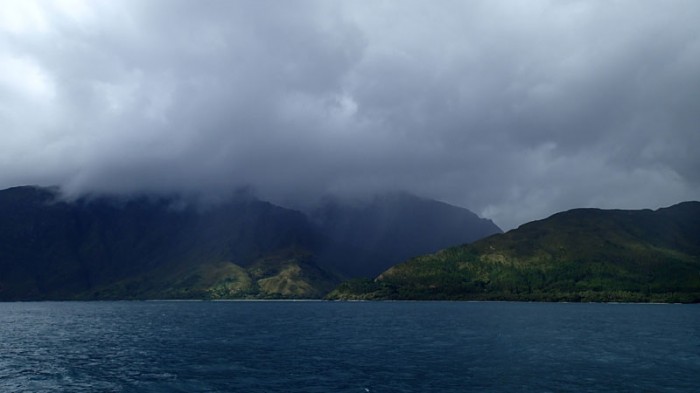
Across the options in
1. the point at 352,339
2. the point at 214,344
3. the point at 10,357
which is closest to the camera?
the point at 10,357

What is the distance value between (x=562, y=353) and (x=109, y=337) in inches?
5828

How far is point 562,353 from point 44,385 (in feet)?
390

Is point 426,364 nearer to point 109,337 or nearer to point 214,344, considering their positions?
point 214,344

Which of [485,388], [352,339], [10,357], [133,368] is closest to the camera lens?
[485,388]

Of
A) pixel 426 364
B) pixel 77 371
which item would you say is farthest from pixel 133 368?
pixel 426 364

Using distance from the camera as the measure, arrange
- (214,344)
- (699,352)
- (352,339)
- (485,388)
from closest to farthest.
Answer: (485,388) → (699,352) → (214,344) → (352,339)

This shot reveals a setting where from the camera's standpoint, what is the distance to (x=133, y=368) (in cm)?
11294

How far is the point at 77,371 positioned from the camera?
10894 centimetres

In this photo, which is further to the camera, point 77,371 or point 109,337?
point 109,337

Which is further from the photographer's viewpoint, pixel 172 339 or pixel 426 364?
pixel 172 339

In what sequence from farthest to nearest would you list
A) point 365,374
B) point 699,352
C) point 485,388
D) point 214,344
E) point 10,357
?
point 214,344 < point 699,352 < point 10,357 < point 365,374 < point 485,388

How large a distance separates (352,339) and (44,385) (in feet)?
322

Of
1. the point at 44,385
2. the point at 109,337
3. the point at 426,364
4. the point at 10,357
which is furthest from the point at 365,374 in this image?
the point at 109,337

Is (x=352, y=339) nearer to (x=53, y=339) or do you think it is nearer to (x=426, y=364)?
(x=426, y=364)
